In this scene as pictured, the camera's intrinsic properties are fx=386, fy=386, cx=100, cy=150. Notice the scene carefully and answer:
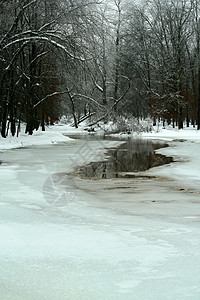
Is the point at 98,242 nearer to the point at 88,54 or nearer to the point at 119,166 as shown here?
the point at 119,166

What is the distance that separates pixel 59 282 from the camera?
244 centimetres

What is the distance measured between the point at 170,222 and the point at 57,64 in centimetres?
1266

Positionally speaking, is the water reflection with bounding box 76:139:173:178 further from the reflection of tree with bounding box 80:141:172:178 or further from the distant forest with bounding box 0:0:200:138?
the distant forest with bounding box 0:0:200:138

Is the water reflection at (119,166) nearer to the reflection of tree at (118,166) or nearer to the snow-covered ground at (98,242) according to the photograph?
the reflection of tree at (118,166)

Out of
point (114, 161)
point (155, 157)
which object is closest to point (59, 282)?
point (114, 161)

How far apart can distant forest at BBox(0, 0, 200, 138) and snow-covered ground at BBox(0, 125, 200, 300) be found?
31.8 ft

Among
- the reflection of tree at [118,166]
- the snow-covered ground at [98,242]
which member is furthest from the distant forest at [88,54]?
the snow-covered ground at [98,242]

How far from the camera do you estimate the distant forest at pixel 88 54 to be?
1478cm

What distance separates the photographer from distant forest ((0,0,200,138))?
48.5 feet

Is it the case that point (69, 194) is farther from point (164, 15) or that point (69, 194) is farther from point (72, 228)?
point (164, 15)

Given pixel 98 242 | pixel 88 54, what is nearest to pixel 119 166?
pixel 98 242

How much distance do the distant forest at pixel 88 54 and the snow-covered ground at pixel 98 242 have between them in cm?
969

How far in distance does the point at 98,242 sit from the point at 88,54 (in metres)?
12.5

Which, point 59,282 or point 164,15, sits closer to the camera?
point 59,282
